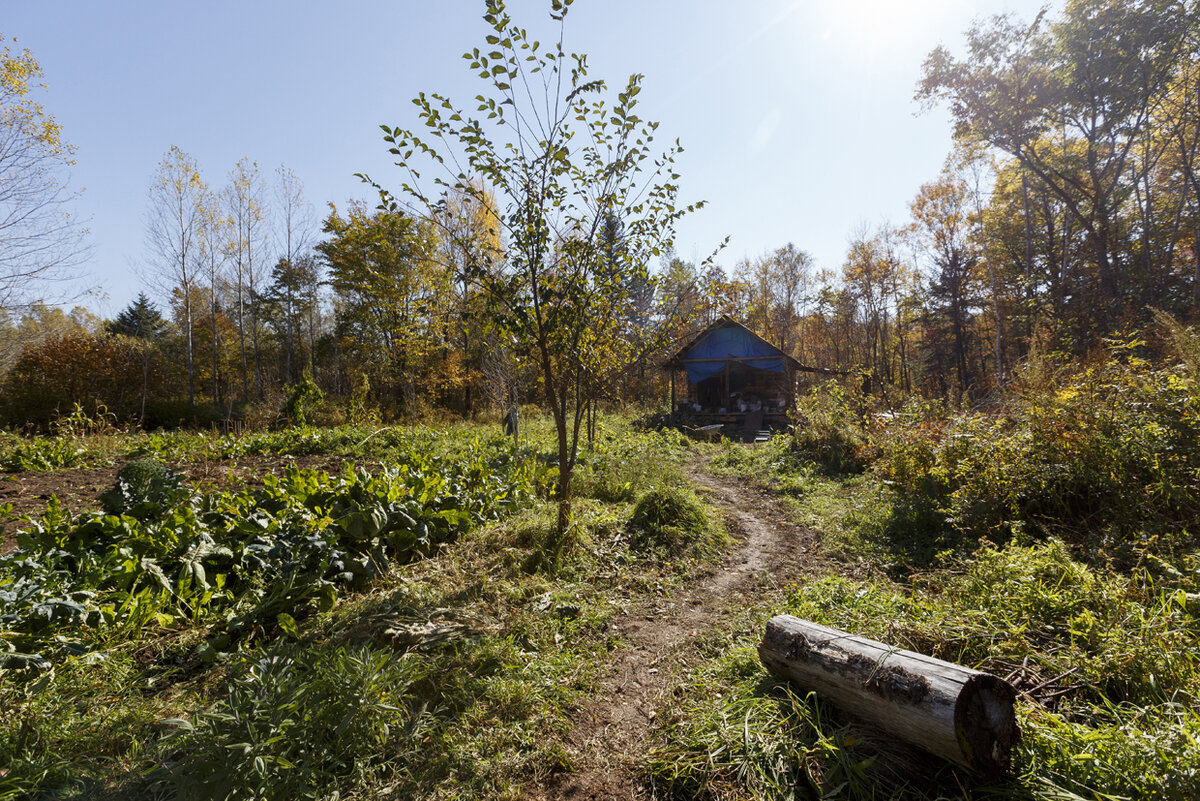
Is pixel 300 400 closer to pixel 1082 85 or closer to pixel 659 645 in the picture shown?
pixel 659 645

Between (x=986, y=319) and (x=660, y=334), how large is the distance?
27.3 m

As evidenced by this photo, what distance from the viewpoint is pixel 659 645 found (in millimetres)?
3250

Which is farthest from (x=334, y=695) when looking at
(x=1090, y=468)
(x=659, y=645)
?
(x=1090, y=468)

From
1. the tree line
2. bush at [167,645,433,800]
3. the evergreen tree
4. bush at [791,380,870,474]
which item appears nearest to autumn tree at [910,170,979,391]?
the tree line

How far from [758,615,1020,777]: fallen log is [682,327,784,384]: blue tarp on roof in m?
17.3

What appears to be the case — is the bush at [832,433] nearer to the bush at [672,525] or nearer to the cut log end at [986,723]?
the bush at [672,525]

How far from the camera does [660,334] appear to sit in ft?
18.0

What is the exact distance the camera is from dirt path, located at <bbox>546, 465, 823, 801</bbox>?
2.14 metres

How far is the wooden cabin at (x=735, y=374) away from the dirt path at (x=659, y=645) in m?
11.9

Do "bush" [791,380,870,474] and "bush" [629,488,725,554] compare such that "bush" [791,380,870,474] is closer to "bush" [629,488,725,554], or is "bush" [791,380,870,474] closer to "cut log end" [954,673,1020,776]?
"bush" [629,488,725,554]

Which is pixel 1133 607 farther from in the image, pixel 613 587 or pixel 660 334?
pixel 660 334

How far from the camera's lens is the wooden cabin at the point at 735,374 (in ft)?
59.4

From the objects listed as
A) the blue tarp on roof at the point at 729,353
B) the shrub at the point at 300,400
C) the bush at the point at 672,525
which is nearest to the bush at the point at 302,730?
the bush at the point at 672,525

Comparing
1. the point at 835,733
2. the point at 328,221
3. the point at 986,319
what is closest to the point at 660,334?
the point at 835,733
